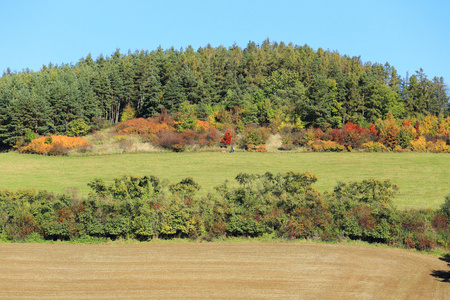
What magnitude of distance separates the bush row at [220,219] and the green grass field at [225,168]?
11.7 m

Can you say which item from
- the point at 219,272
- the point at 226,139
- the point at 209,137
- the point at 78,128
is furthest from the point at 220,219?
the point at 78,128

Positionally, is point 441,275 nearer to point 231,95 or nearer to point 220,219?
point 220,219

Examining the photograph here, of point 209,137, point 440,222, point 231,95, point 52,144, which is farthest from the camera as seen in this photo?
point 231,95

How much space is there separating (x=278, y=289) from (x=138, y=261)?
28.1 ft

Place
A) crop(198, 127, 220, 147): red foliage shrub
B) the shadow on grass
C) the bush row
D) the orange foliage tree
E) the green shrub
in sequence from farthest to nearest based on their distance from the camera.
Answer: the green shrub → crop(198, 127, 220, 147): red foliage shrub → the orange foliage tree → the bush row → the shadow on grass

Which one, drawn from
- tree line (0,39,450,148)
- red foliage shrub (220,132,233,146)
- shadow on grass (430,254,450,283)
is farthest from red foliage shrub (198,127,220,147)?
shadow on grass (430,254,450,283)

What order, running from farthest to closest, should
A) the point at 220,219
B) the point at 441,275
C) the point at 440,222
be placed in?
the point at 220,219 < the point at 440,222 < the point at 441,275

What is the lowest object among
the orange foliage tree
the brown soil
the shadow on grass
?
the brown soil

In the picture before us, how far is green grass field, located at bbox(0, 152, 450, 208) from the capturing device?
4922 cm

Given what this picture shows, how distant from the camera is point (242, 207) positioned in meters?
31.3

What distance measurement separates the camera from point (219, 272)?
22.8m

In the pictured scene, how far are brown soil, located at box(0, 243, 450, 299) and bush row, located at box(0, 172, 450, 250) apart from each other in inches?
59.5

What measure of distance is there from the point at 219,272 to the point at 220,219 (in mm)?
7527

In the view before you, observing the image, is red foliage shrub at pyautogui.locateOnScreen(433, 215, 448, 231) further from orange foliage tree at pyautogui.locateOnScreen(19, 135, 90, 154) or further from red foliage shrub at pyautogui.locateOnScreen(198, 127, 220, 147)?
orange foliage tree at pyautogui.locateOnScreen(19, 135, 90, 154)
